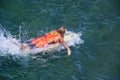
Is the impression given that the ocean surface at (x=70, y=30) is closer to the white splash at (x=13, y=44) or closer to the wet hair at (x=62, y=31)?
the white splash at (x=13, y=44)

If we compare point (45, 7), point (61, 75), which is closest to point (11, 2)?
point (45, 7)

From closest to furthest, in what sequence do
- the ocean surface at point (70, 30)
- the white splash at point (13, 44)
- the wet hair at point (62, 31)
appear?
1. the ocean surface at point (70, 30)
2. the white splash at point (13, 44)
3. the wet hair at point (62, 31)

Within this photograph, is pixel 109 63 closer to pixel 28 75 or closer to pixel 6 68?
pixel 28 75

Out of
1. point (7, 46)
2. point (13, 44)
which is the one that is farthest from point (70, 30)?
point (7, 46)

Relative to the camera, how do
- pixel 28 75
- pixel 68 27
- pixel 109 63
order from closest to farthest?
pixel 28 75, pixel 109 63, pixel 68 27

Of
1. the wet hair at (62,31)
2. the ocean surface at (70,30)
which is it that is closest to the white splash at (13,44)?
the ocean surface at (70,30)

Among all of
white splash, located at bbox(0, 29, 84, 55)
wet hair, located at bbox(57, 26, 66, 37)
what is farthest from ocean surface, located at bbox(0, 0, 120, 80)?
wet hair, located at bbox(57, 26, 66, 37)

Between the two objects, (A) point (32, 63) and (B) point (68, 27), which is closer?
(A) point (32, 63)

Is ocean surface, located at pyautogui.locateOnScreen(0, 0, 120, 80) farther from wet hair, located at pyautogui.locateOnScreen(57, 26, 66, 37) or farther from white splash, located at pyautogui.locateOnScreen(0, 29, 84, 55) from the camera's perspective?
wet hair, located at pyautogui.locateOnScreen(57, 26, 66, 37)

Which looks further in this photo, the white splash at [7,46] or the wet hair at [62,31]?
the wet hair at [62,31]
